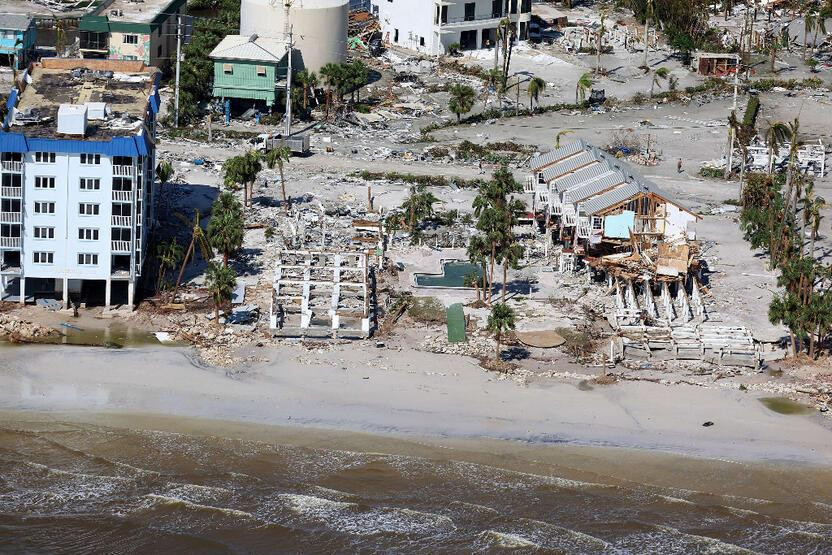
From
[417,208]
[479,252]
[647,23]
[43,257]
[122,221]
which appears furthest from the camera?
[647,23]

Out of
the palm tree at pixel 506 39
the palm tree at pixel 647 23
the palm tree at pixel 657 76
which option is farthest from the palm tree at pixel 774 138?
the palm tree at pixel 647 23

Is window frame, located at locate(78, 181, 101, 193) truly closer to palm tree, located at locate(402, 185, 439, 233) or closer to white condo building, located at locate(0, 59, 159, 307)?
white condo building, located at locate(0, 59, 159, 307)

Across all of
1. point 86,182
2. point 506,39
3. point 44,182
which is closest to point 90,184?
point 86,182

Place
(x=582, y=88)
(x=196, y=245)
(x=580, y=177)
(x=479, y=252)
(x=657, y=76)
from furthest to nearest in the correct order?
(x=657, y=76)
(x=582, y=88)
(x=580, y=177)
(x=196, y=245)
(x=479, y=252)

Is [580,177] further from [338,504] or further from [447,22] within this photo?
[447,22]

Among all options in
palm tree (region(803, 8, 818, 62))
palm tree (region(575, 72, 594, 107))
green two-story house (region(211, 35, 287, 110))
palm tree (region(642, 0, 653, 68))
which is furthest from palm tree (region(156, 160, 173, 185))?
palm tree (region(803, 8, 818, 62))

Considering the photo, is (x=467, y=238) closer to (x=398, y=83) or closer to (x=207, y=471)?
(x=207, y=471)

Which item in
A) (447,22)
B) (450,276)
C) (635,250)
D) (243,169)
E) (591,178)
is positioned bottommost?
(450,276)

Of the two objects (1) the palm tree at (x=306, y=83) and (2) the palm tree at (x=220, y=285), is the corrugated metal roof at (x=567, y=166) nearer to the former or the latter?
(2) the palm tree at (x=220, y=285)
